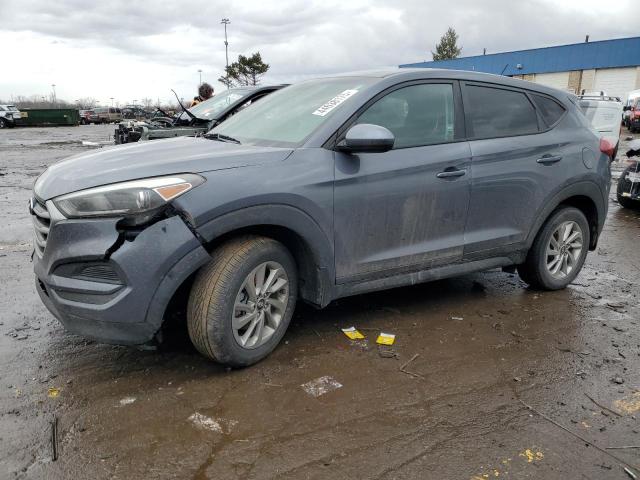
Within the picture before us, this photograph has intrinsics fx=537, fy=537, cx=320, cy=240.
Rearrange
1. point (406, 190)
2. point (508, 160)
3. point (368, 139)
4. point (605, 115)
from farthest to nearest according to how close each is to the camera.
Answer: point (605, 115), point (508, 160), point (406, 190), point (368, 139)

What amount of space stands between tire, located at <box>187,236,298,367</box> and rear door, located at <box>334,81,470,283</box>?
464 mm

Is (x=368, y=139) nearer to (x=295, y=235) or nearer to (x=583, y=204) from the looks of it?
(x=295, y=235)

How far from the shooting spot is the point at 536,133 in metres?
4.35

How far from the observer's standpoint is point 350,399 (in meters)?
2.97

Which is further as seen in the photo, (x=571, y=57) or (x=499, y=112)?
(x=571, y=57)

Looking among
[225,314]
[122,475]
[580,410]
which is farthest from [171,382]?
[580,410]

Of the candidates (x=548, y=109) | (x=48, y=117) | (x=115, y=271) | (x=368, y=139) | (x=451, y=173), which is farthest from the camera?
(x=48, y=117)

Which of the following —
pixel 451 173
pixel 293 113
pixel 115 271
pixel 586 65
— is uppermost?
pixel 586 65

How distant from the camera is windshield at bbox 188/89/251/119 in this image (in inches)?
354

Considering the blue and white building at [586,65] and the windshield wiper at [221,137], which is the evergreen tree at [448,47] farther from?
the windshield wiper at [221,137]

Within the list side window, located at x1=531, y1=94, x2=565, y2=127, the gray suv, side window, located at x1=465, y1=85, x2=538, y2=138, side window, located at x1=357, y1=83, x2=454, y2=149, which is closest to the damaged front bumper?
the gray suv

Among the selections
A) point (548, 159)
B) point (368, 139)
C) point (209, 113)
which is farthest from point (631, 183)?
point (368, 139)

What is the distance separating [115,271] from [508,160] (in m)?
2.94

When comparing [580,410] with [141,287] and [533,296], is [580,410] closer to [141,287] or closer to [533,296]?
[533,296]
